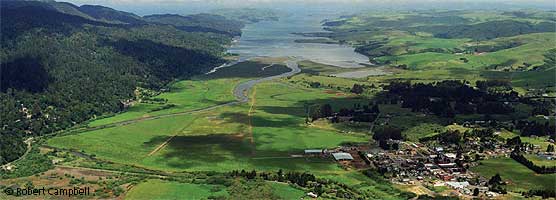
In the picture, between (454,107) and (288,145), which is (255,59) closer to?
(454,107)

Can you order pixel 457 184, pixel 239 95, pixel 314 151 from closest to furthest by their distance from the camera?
pixel 457 184, pixel 314 151, pixel 239 95

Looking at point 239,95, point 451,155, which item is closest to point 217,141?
point 451,155

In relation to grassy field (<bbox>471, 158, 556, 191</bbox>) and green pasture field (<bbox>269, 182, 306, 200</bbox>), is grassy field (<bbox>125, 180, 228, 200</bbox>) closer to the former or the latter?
green pasture field (<bbox>269, 182, 306, 200</bbox>)

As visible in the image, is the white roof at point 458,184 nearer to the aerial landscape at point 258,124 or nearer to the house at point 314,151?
the aerial landscape at point 258,124

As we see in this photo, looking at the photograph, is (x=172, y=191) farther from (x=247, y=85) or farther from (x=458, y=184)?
(x=247, y=85)

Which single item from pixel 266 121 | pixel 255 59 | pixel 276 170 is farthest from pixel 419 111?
pixel 255 59

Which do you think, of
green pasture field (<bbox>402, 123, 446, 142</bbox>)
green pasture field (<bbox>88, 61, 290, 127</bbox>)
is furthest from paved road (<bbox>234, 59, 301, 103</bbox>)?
green pasture field (<bbox>402, 123, 446, 142</bbox>)
